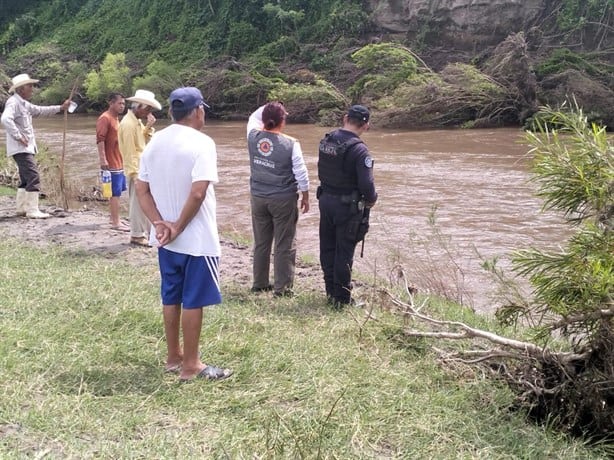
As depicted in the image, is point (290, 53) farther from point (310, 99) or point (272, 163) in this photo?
point (272, 163)

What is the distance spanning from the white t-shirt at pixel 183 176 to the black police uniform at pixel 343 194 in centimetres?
198

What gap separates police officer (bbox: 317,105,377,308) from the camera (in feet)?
19.1

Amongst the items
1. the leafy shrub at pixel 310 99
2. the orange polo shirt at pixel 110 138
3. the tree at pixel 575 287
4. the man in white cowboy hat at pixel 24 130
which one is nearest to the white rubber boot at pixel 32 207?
the man in white cowboy hat at pixel 24 130

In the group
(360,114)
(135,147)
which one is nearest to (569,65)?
(135,147)

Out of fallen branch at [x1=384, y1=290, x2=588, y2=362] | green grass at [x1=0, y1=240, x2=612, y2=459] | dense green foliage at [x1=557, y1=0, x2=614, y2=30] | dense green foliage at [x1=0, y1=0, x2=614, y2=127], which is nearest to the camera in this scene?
green grass at [x1=0, y1=240, x2=612, y2=459]

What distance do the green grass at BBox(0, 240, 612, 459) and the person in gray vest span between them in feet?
2.72

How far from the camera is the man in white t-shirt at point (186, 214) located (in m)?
3.98

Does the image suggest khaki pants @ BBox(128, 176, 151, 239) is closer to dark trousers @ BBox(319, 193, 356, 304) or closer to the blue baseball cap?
dark trousers @ BBox(319, 193, 356, 304)

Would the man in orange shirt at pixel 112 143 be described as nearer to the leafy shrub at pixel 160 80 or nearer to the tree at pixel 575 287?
the tree at pixel 575 287

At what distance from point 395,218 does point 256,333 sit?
6828 millimetres

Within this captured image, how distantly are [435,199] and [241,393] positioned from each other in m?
9.48

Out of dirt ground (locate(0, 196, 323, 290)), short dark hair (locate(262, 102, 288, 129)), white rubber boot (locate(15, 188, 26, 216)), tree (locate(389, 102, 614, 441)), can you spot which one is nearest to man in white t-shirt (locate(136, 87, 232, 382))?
tree (locate(389, 102, 614, 441))

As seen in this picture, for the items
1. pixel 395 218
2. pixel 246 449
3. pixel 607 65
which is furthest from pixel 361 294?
pixel 607 65

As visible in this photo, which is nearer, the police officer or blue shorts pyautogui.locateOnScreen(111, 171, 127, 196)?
the police officer
